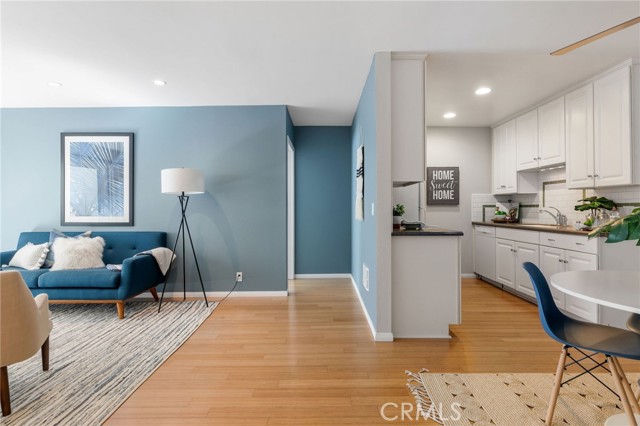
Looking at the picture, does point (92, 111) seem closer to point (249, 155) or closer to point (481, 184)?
point (249, 155)

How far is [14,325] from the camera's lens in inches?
69.9

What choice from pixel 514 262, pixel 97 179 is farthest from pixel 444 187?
pixel 97 179

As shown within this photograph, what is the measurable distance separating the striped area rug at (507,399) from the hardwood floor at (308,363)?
125mm

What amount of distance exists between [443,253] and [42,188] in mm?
→ 5009

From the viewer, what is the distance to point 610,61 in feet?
9.57

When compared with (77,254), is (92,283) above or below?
below

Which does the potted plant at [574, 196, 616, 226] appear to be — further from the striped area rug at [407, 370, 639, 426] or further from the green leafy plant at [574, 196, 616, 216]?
the striped area rug at [407, 370, 639, 426]

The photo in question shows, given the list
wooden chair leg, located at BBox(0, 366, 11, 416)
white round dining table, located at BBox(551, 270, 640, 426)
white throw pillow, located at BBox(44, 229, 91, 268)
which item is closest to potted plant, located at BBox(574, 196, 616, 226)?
white round dining table, located at BBox(551, 270, 640, 426)

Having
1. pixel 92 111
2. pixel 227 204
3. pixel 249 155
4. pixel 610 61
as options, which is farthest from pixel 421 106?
pixel 92 111

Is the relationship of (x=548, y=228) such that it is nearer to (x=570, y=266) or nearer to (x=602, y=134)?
(x=570, y=266)

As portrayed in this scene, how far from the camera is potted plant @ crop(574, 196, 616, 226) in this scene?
3291mm

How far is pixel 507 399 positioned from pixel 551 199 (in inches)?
134

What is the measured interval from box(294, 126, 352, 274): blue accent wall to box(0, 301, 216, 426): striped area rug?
1.95m

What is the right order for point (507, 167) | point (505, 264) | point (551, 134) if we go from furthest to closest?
point (507, 167), point (505, 264), point (551, 134)
